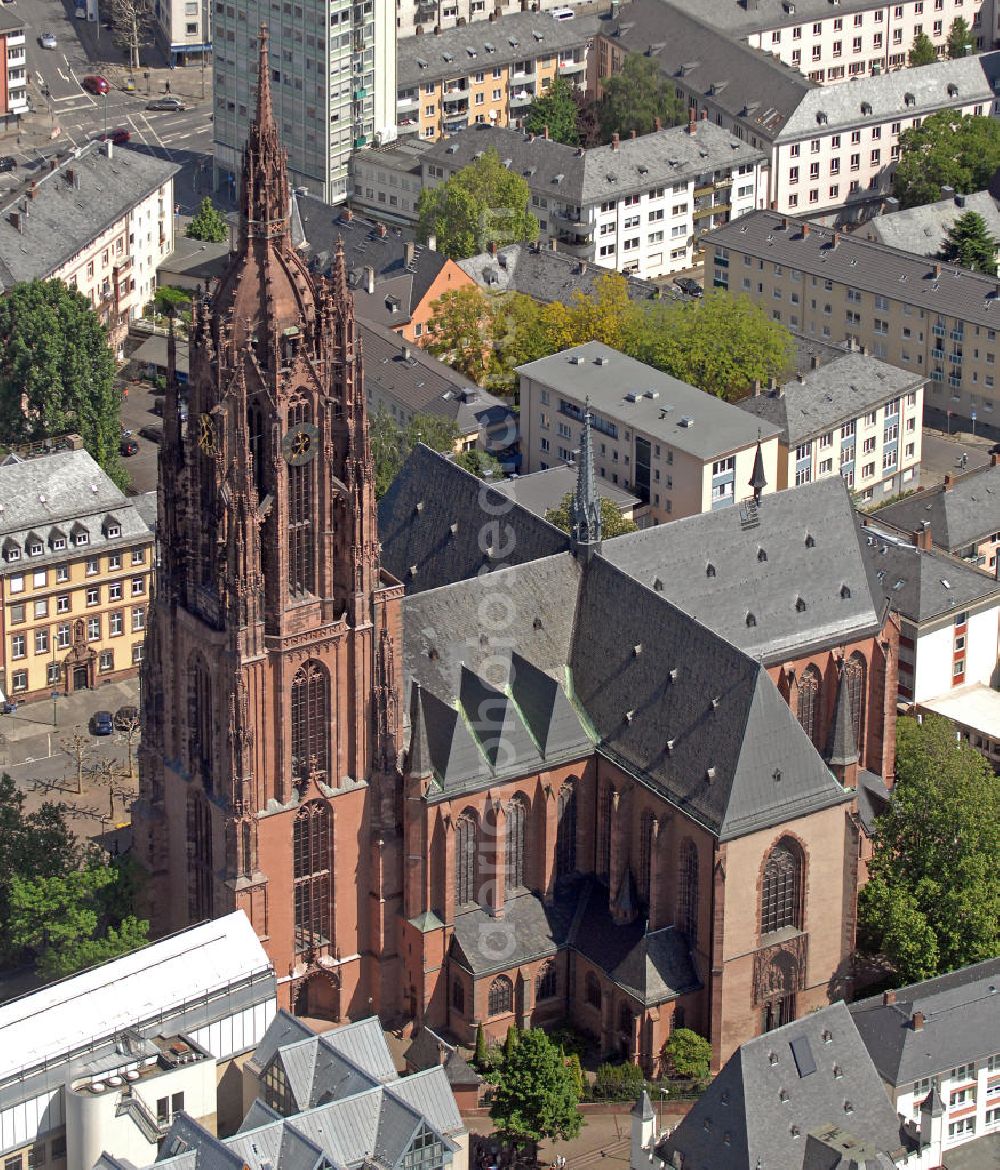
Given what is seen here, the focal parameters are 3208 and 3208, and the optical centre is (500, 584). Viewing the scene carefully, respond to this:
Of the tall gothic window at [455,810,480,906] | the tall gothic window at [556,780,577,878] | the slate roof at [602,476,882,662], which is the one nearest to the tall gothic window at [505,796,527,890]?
the tall gothic window at [455,810,480,906]

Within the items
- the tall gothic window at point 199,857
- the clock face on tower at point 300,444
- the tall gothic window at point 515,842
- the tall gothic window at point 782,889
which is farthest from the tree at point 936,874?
the clock face on tower at point 300,444

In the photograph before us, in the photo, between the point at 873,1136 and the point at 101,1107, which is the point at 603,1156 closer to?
the point at 873,1136

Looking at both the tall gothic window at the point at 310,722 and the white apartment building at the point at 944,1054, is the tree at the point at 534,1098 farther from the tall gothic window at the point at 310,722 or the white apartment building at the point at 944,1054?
the tall gothic window at the point at 310,722

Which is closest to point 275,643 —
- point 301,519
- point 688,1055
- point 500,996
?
point 301,519

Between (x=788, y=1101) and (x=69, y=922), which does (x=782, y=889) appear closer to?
(x=788, y=1101)

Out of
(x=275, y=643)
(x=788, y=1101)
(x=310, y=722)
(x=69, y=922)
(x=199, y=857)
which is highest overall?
(x=275, y=643)
